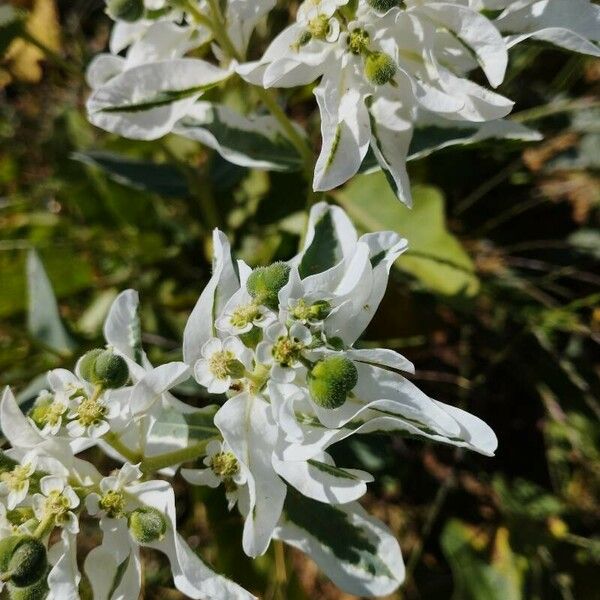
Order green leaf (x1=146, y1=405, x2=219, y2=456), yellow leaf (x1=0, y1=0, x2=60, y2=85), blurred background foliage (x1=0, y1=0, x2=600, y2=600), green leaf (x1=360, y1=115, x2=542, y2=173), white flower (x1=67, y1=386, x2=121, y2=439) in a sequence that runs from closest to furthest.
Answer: white flower (x1=67, y1=386, x2=121, y2=439)
green leaf (x1=146, y1=405, x2=219, y2=456)
green leaf (x1=360, y1=115, x2=542, y2=173)
blurred background foliage (x1=0, y1=0, x2=600, y2=600)
yellow leaf (x1=0, y1=0, x2=60, y2=85)

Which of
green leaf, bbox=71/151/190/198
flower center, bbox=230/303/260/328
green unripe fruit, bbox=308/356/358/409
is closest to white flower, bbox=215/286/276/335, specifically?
flower center, bbox=230/303/260/328

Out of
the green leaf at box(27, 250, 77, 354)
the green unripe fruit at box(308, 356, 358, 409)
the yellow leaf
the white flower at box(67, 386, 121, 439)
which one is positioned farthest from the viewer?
the yellow leaf

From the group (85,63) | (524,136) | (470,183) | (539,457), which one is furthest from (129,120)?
(539,457)

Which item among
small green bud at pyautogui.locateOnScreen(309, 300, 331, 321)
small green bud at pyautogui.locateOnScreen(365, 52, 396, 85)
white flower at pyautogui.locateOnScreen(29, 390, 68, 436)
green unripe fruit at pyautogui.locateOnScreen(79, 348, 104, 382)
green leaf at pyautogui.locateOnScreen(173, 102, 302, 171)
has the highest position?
small green bud at pyautogui.locateOnScreen(365, 52, 396, 85)

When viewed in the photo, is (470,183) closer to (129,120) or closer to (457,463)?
(457,463)

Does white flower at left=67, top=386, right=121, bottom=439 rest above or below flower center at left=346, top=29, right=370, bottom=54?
below

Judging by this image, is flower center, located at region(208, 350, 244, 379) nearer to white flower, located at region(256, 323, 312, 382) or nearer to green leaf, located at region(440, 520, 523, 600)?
white flower, located at region(256, 323, 312, 382)
